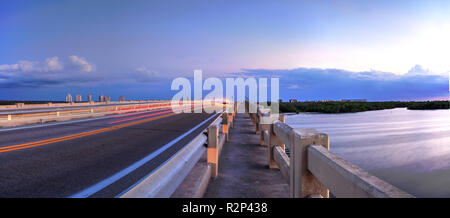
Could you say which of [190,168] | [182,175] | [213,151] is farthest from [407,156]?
[182,175]

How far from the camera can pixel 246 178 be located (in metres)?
4.92

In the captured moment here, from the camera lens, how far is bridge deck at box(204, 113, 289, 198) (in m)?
4.19

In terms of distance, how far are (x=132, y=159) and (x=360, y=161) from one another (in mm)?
6723

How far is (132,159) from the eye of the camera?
6875 millimetres

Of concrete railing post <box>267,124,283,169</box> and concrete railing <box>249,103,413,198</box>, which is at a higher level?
concrete railing <box>249,103,413,198</box>

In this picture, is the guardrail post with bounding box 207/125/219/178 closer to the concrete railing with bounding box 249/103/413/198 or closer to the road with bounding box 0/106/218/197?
the concrete railing with bounding box 249/103/413/198

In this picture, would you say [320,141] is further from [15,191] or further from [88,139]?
[88,139]

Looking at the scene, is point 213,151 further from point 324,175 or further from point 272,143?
point 324,175

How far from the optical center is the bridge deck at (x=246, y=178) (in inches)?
165

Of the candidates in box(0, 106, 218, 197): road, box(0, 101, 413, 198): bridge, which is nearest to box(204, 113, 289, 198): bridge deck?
box(0, 101, 413, 198): bridge

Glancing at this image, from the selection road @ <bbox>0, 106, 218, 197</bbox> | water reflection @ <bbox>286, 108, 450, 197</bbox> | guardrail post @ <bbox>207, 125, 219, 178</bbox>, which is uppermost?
guardrail post @ <bbox>207, 125, 219, 178</bbox>
